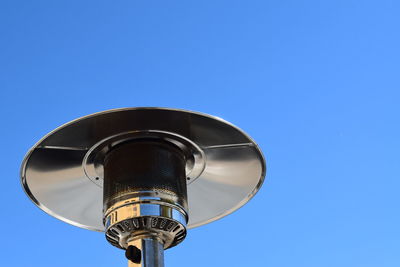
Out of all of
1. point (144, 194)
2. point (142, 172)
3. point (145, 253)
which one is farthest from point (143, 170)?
point (145, 253)

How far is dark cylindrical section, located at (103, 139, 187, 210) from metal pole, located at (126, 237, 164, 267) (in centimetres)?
20

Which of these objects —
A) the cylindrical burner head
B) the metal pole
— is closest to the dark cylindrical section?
the cylindrical burner head

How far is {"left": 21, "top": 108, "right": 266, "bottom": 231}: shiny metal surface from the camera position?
114 inches

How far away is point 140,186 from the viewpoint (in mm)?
2809

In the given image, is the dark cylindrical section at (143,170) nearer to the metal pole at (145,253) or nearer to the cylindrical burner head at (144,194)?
the cylindrical burner head at (144,194)

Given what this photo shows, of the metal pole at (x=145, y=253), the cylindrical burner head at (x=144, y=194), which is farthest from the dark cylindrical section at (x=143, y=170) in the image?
the metal pole at (x=145, y=253)

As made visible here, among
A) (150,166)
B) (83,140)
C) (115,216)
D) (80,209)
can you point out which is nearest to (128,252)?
(115,216)

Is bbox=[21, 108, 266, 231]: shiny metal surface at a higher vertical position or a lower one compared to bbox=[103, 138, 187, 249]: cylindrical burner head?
higher

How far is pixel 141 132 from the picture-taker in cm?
296

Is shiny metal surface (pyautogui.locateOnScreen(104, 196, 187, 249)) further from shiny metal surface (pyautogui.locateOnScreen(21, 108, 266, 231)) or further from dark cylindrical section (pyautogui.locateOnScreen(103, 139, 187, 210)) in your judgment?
shiny metal surface (pyautogui.locateOnScreen(21, 108, 266, 231))

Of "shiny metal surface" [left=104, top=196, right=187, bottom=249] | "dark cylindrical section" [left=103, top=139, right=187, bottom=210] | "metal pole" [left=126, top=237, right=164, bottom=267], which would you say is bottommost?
"metal pole" [left=126, top=237, right=164, bottom=267]

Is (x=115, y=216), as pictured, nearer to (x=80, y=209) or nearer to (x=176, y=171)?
(x=176, y=171)

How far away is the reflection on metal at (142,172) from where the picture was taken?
279 centimetres

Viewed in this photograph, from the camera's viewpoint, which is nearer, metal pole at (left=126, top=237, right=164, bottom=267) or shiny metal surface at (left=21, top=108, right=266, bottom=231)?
metal pole at (left=126, top=237, right=164, bottom=267)
